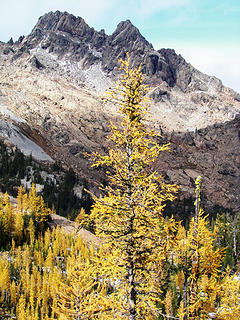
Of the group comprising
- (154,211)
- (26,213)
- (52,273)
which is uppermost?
(154,211)

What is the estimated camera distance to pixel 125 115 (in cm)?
1218

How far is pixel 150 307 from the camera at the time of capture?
29.9 feet

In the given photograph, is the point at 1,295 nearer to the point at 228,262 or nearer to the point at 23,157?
the point at 228,262

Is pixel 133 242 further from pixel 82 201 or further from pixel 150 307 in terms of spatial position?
pixel 82 201

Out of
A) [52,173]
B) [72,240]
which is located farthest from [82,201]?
[72,240]

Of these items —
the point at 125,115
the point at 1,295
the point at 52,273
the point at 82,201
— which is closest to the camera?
the point at 125,115

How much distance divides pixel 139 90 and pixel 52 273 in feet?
200

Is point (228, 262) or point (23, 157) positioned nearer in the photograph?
point (228, 262)

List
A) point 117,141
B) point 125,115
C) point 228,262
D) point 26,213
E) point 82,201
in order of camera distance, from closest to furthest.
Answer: point 117,141 < point 125,115 < point 228,262 < point 26,213 < point 82,201

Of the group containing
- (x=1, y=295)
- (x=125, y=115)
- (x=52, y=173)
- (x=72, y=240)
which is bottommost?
(x=1, y=295)

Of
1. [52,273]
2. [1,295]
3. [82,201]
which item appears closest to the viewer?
[1,295]

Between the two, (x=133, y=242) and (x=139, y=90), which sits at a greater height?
(x=139, y=90)

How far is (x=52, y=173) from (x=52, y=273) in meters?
106

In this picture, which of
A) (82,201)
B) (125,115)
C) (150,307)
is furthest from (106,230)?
(82,201)
